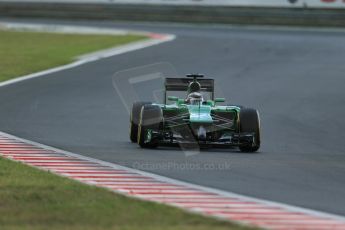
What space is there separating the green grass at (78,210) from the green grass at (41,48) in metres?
15.0

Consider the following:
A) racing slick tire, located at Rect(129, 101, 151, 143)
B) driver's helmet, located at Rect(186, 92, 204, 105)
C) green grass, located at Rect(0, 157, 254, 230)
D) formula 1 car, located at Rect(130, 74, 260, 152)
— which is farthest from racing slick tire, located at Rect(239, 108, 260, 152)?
green grass, located at Rect(0, 157, 254, 230)

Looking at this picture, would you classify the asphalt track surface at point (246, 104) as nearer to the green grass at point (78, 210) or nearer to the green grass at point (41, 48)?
the green grass at point (41, 48)

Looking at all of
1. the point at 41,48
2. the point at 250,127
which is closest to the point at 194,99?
the point at 250,127

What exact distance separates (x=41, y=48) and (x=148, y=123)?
803 inches

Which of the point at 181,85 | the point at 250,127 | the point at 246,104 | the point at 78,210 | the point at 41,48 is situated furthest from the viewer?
the point at 41,48

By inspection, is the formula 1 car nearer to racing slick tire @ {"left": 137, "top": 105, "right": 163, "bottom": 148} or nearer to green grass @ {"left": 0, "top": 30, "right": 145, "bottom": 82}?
racing slick tire @ {"left": 137, "top": 105, "right": 163, "bottom": 148}

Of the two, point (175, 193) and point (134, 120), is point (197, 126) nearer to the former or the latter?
point (134, 120)

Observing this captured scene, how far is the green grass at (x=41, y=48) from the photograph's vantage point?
28689mm

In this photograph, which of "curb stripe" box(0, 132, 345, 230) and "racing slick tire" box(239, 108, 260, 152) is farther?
"racing slick tire" box(239, 108, 260, 152)

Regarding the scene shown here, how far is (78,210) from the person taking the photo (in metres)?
9.54

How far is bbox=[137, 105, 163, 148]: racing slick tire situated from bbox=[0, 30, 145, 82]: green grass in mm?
10995

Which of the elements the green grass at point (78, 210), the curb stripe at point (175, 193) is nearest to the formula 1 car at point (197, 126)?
the curb stripe at point (175, 193)

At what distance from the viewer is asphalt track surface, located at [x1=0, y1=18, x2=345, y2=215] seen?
12.3 meters

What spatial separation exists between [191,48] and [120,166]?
21543mm
